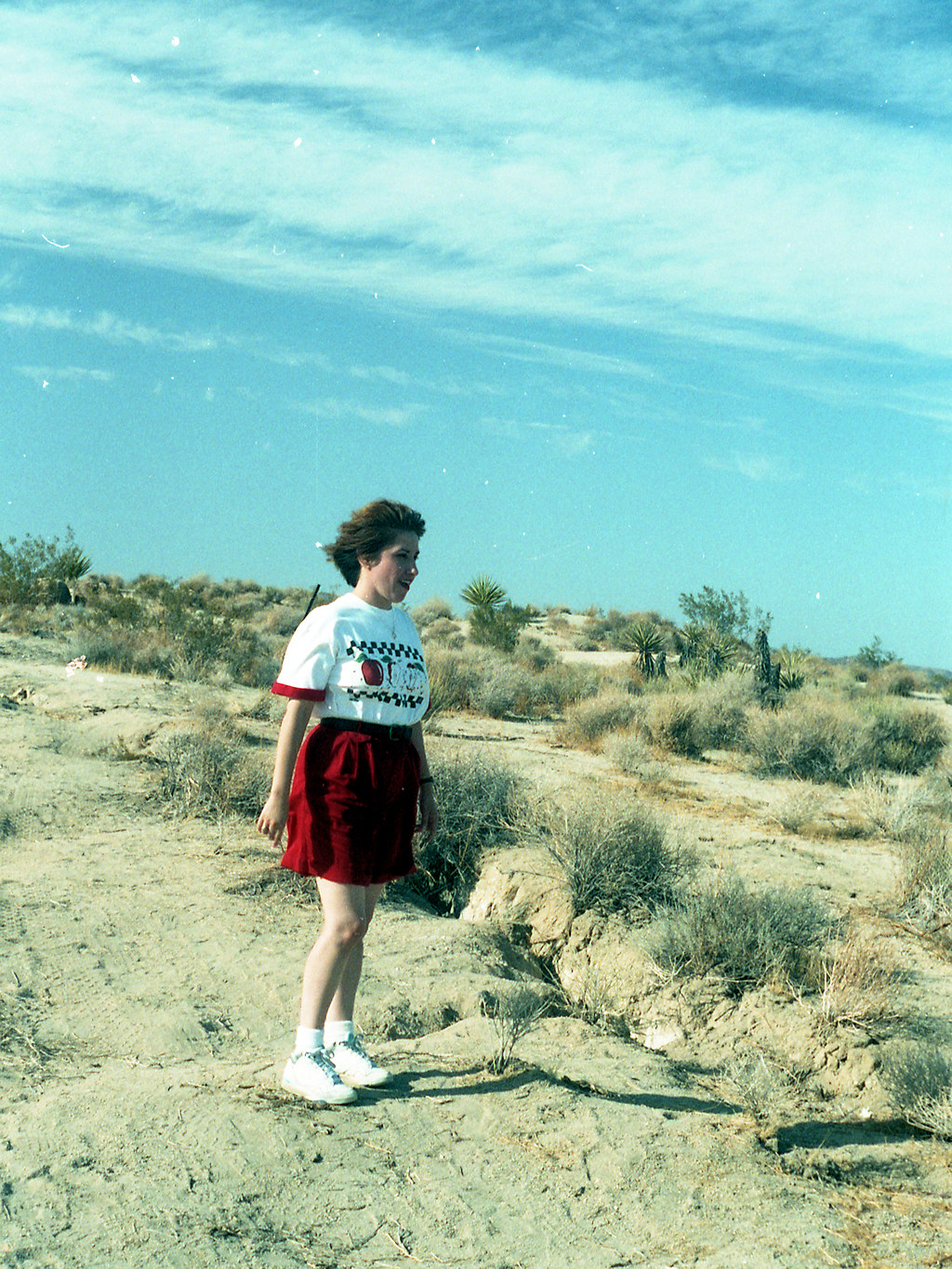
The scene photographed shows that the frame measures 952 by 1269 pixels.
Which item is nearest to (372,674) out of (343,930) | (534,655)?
(343,930)

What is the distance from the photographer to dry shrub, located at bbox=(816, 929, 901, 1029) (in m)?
5.71

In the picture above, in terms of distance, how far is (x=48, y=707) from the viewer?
12.5 metres

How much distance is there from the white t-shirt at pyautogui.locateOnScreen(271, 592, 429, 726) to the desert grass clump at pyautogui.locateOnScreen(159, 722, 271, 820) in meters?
4.90

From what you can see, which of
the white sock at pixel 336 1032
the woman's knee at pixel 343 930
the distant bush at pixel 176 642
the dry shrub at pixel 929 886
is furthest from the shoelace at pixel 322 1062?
the distant bush at pixel 176 642

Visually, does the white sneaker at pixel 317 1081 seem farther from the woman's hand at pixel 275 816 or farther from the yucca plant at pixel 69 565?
the yucca plant at pixel 69 565

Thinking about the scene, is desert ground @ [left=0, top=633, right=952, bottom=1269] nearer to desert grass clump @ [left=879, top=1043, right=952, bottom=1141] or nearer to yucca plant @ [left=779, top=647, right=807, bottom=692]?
desert grass clump @ [left=879, top=1043, right=952, bottom=1141]

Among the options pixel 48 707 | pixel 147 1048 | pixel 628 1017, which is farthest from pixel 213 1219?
pixel 48 707

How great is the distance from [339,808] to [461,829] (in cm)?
475

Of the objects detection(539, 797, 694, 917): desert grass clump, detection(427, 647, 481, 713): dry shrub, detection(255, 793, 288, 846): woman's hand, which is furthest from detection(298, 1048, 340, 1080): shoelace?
detection(427, 647, 481, 713): dry shrub

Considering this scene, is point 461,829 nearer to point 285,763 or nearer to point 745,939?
point 745,939

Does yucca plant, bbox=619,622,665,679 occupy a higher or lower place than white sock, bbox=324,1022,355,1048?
higher

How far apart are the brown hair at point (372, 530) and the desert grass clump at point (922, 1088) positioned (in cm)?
326

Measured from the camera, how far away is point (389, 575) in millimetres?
4141

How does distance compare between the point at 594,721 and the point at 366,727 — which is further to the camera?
the point at 594,721
